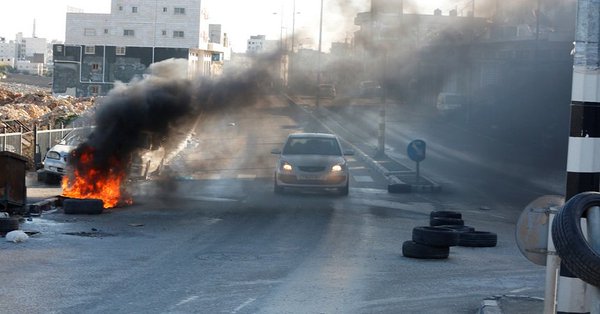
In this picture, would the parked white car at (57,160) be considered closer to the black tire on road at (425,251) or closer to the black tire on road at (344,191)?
the black tire on road at (344,191)

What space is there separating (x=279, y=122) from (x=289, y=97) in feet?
33.0

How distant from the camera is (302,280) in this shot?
11.8 m

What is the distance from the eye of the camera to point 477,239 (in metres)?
15.7

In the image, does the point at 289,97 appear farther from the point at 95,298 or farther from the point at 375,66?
the point at 95,298

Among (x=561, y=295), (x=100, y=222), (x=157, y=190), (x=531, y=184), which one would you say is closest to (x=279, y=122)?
(x=531, y=184)

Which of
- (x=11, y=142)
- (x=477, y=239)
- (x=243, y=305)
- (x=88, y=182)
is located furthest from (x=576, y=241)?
(x=11, y=142)

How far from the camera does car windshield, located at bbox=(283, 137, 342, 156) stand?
25859mm

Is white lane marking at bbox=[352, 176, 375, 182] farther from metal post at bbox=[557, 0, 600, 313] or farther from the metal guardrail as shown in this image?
metal post at bbox=[557, 0, 600, 313]

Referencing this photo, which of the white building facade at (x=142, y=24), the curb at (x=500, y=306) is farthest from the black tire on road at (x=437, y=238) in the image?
the white building facade at (x=142, y=24)

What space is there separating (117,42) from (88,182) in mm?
74468

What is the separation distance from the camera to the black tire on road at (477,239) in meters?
15.5

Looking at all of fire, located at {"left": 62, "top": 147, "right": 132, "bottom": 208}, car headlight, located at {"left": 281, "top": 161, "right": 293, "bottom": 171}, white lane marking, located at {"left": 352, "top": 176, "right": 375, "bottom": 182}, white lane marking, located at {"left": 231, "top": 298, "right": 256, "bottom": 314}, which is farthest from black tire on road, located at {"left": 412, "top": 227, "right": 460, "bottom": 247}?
white lane marking, located at {"left": 352, "top": 176, "right": 375, "bottom": 182}

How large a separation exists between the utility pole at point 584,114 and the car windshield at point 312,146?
706 inches

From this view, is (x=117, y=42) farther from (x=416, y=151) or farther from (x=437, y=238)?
(x=437, y=238)
